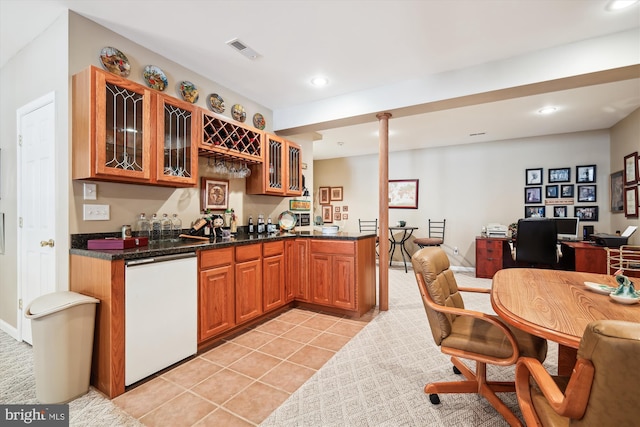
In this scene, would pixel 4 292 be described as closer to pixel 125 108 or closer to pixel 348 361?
pixel 125 108

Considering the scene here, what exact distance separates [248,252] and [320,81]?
2.07 m

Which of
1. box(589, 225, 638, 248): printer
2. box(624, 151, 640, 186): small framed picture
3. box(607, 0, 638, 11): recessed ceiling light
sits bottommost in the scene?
box(589, 225, 638, 248): printer

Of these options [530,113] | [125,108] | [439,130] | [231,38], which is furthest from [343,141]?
[125,108]

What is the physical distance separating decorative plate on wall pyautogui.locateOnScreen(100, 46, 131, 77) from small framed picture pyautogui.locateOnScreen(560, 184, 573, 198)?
6569mm

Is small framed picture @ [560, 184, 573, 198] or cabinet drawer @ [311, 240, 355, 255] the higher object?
small framed picture @ [560, 184, 573, 198]

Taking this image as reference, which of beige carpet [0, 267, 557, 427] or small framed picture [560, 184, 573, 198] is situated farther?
small framed picture [560, 184, 573, 198]

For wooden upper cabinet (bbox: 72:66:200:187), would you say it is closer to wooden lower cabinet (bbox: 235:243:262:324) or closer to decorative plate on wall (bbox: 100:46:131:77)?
decorative plate on wall (bbox: 100:46:131:77)

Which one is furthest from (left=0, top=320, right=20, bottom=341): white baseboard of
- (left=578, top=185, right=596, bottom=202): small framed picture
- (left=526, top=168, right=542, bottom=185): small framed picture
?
(left=578, top=185, right=596, bottom=202): small framed picture

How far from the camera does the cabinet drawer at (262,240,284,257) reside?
10.1 feet

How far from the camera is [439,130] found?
500 centimetres

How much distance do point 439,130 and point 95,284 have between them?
5076 mm

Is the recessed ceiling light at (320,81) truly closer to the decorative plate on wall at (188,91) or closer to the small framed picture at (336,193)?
the decorative plate on wall at (188,91)

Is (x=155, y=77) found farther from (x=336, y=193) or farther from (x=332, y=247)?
(x=336, y=193)

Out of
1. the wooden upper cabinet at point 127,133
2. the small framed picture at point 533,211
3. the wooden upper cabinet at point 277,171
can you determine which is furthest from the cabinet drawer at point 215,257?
the small framed picture at point 533,211
